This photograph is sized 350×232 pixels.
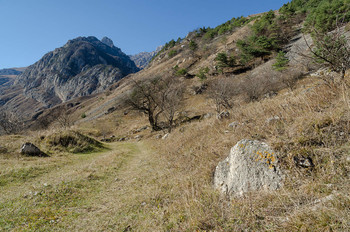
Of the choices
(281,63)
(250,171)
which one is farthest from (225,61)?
(250,171)

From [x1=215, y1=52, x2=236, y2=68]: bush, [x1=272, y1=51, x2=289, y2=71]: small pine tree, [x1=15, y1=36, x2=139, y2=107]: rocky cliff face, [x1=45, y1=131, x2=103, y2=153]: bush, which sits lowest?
[x1=45, y1=131, x2=103, y2=153]: bush

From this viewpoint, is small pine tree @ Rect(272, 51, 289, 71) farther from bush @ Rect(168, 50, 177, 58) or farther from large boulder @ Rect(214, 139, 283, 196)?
bush @ Rect(168, 50, 177, 58)

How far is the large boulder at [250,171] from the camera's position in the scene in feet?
9.61

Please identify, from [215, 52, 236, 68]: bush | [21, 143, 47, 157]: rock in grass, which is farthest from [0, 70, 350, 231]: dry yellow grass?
[215, 52, 236, 68]: bush

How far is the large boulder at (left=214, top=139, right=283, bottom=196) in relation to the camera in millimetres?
2930

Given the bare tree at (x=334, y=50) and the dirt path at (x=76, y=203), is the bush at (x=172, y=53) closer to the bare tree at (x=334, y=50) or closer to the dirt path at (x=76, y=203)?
the bare tree at (x=334, y=50)

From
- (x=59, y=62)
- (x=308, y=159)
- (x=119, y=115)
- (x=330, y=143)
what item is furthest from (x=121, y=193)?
(x=59, y=62)

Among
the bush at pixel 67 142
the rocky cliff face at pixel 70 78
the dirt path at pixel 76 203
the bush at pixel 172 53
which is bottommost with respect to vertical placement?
the dirt path at pixel 76 203

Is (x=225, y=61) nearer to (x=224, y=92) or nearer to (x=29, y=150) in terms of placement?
(x=224, y=92)

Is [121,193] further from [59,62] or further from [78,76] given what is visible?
[59,62]

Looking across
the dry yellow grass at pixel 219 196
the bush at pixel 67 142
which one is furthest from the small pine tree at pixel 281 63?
the bush at pixel 67 142

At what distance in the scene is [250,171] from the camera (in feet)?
10.6

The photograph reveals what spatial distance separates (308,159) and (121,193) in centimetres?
531

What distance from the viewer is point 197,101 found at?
123ft
